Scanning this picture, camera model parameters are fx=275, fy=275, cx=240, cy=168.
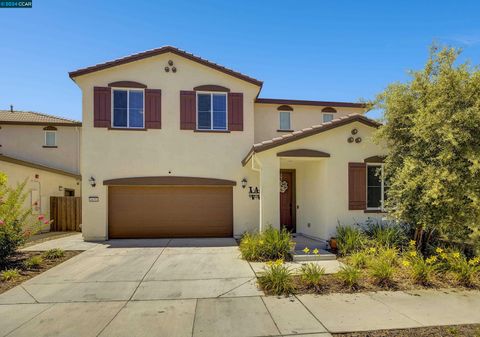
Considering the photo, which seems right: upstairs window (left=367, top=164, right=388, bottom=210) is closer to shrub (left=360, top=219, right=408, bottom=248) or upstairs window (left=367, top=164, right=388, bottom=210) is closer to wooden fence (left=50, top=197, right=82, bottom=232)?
shrub (left=360, top=219, right=408, bottom=248)

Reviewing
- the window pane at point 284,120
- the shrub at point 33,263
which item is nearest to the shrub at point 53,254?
the shrub at point 33,263

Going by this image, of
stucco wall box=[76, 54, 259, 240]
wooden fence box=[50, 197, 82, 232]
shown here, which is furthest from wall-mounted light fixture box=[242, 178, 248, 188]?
wooden fence box=[50, 197, 82, 232]

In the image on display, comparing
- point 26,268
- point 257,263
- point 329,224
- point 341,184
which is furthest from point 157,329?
point 341,184

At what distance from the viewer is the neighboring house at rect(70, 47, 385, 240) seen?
11.7 meters

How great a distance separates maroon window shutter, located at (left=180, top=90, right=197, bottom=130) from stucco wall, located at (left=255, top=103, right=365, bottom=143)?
328 cm

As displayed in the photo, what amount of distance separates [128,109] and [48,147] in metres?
9.11

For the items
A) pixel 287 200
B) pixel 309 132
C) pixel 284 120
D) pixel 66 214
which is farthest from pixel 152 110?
pixel 66 214

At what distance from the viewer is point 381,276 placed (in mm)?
6273

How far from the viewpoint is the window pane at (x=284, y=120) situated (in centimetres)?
1404

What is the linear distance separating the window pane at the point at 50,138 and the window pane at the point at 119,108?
8.55 metres

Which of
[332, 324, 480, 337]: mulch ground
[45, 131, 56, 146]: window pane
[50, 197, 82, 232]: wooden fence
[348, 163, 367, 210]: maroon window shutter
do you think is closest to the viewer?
[332, 324, 480, 337]: mulch ground

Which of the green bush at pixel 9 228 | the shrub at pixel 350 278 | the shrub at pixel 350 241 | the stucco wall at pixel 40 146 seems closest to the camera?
the shrub at pixel 350 278

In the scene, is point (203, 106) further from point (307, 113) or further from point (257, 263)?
point (257, 263)

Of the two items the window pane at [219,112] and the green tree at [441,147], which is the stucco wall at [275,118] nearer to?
the window pane at [219,112]
